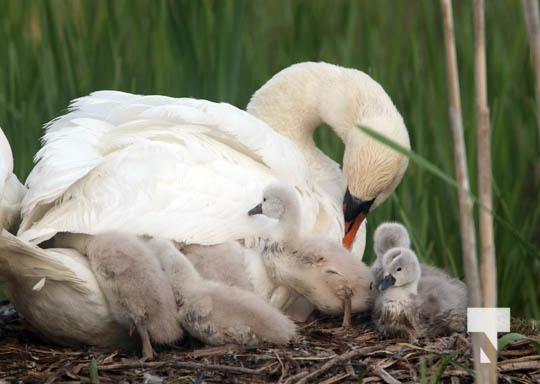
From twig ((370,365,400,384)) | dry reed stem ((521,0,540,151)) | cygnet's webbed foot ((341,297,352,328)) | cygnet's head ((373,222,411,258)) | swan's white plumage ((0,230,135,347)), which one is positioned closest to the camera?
dry reed stem ((521,0,540,151))

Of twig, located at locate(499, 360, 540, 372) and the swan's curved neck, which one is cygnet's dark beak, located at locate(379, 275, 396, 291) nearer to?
twig, located at locate(499, 360, 540, 372)

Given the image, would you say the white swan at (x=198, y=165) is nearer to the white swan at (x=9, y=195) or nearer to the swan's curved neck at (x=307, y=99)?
the swan's curved neck at (x=307, y=99)

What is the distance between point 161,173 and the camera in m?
4.22

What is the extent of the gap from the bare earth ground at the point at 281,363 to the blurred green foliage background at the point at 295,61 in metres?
1.30

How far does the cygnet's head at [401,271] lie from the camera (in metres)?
4.21

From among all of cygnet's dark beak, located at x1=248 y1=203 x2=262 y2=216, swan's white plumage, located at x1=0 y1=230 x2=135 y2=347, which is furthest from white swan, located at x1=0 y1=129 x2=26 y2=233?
cygnet's dark beak, located at x1=248 y1=203 x2=262 y2=216

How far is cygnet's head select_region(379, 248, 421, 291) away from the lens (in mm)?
4215

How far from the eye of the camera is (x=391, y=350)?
4.06m

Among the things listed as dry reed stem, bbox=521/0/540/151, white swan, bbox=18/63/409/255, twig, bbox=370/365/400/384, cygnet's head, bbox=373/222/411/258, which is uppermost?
dry reed stem, bbox=521/0/540/151

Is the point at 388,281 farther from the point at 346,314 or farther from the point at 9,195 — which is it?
the point at 9,195

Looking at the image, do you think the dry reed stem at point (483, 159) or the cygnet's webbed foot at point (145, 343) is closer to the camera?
the dry reed stem at point (483, 159)

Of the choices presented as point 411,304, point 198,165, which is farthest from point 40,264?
point 411,304

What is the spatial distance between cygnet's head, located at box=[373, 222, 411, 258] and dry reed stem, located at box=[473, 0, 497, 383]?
1334mm

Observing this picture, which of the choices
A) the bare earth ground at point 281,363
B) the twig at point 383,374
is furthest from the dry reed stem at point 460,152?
the twig at point 383,374
